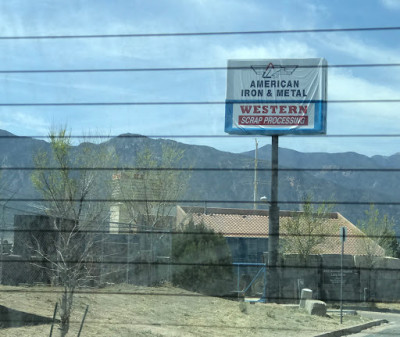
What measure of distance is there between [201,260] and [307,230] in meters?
1.92

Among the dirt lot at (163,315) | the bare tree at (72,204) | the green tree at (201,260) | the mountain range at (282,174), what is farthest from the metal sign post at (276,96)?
the dirt lot at (163,315)

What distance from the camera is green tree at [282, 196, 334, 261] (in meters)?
6.10

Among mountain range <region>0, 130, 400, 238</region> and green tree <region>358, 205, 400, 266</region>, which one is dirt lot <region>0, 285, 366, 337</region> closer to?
green tree <region>358, 205, 400, 266</region>

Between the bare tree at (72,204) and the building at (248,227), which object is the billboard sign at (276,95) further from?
the bare tree at (72,204)

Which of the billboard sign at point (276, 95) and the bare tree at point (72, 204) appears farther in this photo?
the bare tree at point (72, 204)

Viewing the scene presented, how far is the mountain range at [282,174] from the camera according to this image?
15.7ft

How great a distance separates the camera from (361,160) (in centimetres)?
477

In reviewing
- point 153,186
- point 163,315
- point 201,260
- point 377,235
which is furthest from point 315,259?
point 163,315

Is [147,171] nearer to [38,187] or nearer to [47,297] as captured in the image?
[38,187]

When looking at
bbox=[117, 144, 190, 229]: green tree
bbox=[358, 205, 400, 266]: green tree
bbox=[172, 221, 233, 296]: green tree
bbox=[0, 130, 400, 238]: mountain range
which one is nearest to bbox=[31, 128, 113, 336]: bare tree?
bbox=[117, 144, 190, 229]: green tree

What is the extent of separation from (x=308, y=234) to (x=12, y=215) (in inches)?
163

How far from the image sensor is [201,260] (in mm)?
6219

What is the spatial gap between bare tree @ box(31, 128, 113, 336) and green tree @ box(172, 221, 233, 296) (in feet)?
3.50

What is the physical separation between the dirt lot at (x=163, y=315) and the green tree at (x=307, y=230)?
1073 millimetres
